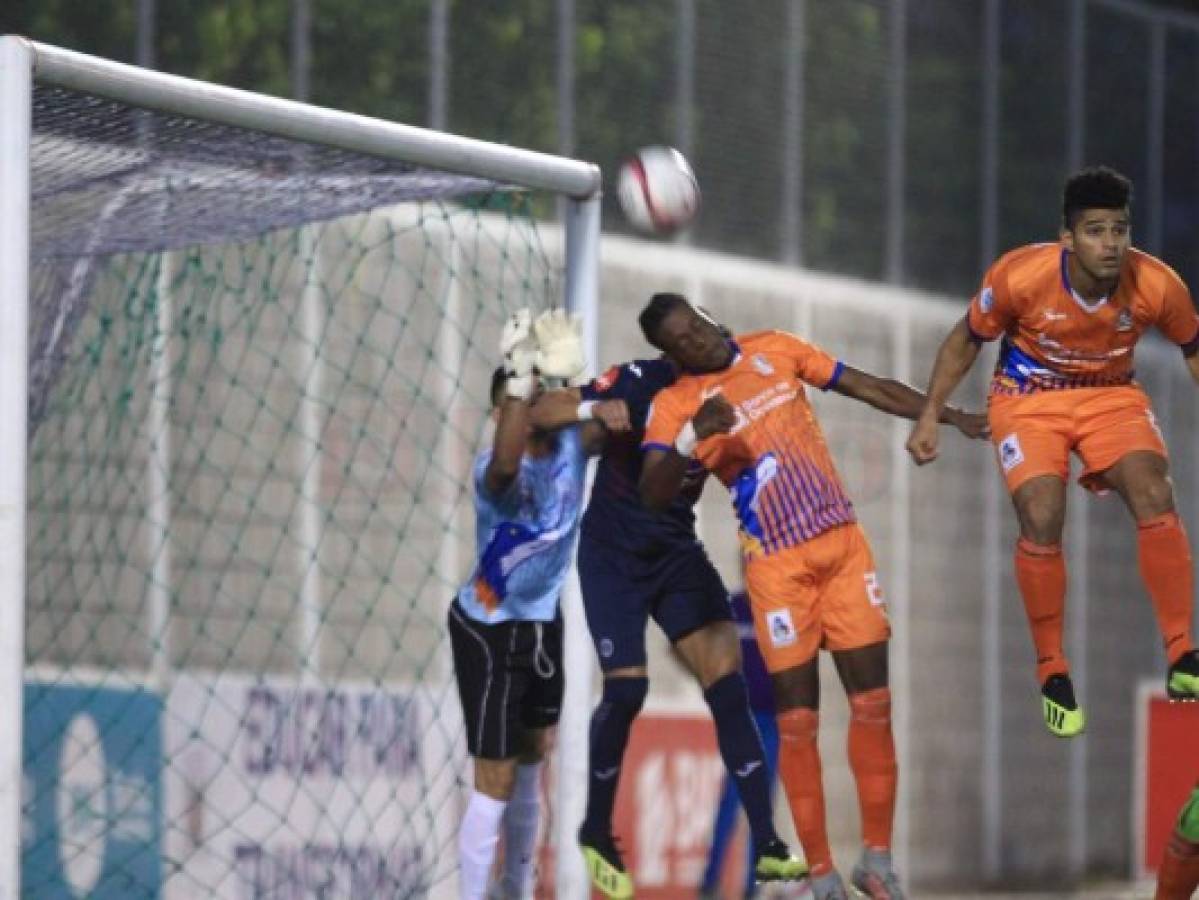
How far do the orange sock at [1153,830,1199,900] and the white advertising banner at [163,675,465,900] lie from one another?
395 cm

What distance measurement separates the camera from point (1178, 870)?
883 cm

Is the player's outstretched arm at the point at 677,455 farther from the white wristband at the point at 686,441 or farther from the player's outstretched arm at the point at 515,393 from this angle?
the player's outstretched arm at the point at 515,393

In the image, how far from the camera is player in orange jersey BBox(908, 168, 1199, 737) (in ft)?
28.3

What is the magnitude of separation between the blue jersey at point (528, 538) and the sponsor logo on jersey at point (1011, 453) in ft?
4.86

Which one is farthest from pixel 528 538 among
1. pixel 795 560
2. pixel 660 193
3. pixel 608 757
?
pixel 660 193

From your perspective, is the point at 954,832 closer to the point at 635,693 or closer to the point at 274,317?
the point at 274,317

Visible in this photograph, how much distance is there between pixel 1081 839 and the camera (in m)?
17.7

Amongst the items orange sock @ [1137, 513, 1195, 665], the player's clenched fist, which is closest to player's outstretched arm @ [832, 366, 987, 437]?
the player's clenched fist

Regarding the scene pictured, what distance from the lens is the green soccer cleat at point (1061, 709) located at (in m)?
8.59

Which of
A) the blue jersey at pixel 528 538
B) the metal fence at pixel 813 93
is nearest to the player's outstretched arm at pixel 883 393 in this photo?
the blue jersey at pixel 528 538

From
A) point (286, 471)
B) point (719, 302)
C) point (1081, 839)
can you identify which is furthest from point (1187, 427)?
point (286, 471)

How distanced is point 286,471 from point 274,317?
2.36 ft

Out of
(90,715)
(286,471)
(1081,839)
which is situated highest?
(286,471)

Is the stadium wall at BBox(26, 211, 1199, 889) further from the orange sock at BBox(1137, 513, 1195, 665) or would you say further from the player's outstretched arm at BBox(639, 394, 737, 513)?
the orange sock at BBox(1137, 513, 1195, 665)
